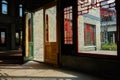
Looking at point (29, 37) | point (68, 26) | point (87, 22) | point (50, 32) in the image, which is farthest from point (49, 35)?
point (87, 22)

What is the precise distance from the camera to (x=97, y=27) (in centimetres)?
625

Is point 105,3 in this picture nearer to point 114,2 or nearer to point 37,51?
point 114,2

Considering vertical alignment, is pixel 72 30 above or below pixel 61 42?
above

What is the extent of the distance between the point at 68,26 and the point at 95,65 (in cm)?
180

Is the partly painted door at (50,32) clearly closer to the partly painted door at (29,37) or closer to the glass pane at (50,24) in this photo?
the glass pane at (50,24)

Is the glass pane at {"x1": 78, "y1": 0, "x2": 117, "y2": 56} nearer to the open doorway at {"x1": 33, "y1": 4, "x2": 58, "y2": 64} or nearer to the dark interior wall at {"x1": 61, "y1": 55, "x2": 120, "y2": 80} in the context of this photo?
the dark interior wall at {"x1": 61, "y1": 55, "x2": 120, "y2": 80}

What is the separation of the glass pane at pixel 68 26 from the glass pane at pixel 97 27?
0.30 m

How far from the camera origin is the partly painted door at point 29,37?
→ 7.85m

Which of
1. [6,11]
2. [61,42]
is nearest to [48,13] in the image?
[61,42]

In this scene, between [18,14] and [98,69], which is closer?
[98,69]

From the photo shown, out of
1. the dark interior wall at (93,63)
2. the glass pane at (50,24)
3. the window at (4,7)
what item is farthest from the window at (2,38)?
the dark interior wall at (93,63)

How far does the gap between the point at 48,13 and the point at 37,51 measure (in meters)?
2.27

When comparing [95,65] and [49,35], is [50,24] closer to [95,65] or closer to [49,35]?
[49,35]

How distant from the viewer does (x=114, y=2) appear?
14.8 ft
